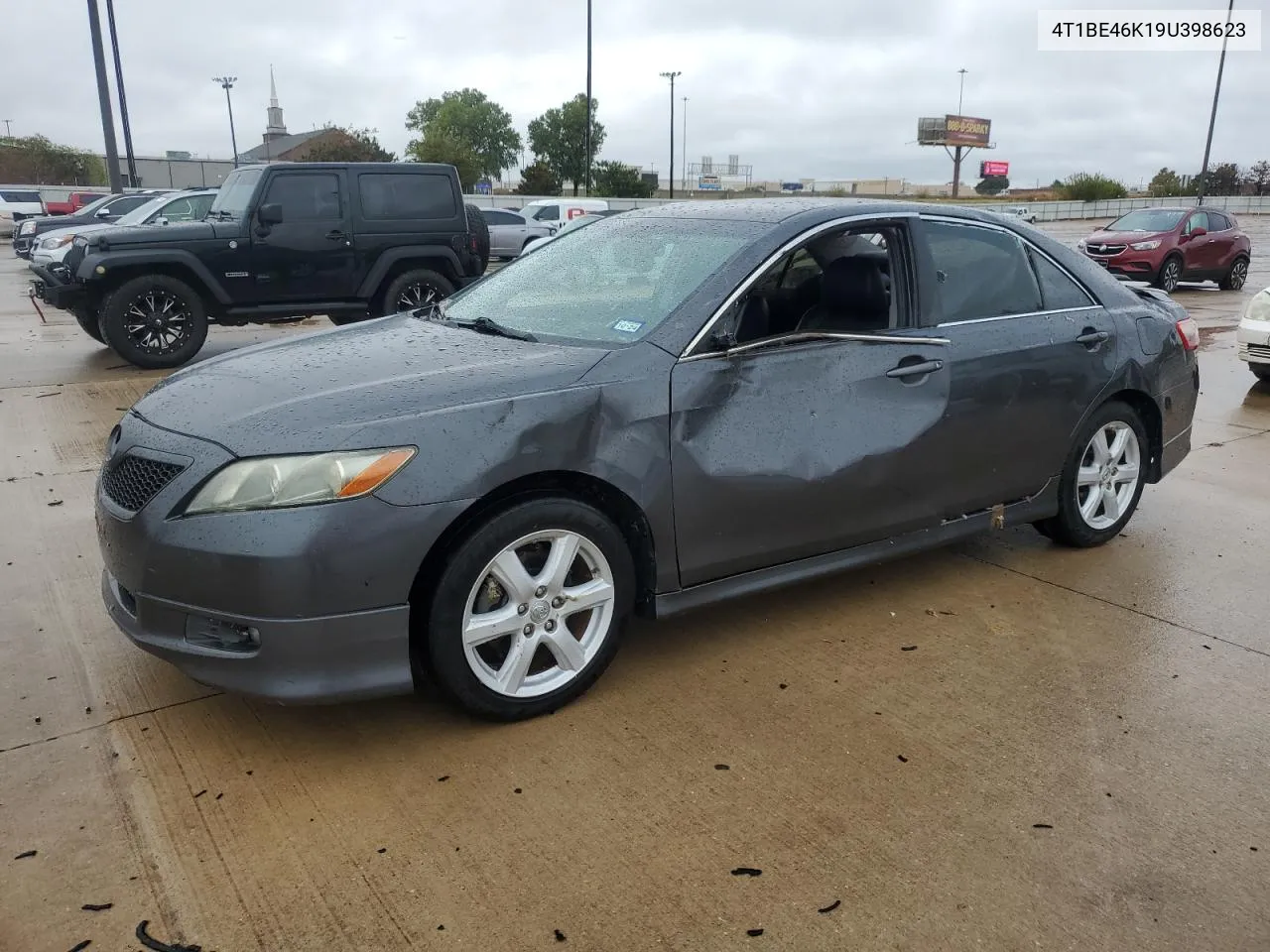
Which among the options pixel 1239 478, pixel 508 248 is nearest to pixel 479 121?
pixel 508 248

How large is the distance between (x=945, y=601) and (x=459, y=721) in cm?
217

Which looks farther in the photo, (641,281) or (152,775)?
(641,281)

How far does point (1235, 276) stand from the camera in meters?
19.7

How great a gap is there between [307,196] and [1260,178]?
71339 mm

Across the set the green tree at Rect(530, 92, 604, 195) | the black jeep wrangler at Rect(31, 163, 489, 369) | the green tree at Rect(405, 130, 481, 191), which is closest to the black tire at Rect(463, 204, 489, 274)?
the black jeep wrangler at Rect(31, 163, 489, 369)

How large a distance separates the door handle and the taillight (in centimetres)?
182

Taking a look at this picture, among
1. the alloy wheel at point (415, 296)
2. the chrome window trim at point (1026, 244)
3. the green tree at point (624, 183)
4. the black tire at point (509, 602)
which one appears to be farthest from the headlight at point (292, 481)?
the green tree at point (624, 183)

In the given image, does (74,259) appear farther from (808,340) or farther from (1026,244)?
(1026,244)

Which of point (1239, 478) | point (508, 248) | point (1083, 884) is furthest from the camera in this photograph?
Answer: point (508, 248)

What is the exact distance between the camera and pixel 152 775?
9.64 ft

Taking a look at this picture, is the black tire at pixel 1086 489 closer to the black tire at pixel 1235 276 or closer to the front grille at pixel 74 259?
A: the front grille at pixel 74 259

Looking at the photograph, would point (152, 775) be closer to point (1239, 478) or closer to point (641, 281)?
point (641, 281)

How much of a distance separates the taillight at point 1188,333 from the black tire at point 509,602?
3.31 metres

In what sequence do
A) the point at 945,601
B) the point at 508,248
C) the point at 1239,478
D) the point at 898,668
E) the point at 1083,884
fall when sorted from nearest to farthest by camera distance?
the point at 1083,884, the point at 898,668, the point at 945,601, the point at 1239,478, the point at 508,248
